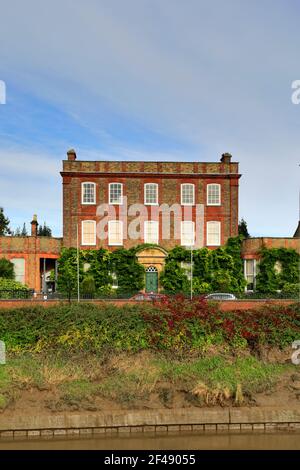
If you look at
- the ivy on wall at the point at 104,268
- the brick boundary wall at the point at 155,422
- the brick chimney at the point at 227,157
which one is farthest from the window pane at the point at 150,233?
the brick boundary wall at the point at 155,422

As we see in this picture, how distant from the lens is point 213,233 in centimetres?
3500

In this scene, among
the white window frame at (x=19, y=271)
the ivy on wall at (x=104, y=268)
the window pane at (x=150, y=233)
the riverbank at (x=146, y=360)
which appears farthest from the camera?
the window pane at (x=150, y=233)

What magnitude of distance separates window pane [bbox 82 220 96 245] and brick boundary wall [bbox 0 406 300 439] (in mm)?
21878

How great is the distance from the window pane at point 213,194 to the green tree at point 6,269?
1431cm

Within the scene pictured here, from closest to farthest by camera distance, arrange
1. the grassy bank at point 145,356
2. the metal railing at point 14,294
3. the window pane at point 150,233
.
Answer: the grassy bank at point 145,356, the metal railing at point 14,294, the window pane at point 150,233

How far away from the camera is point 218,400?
13891 millimetres

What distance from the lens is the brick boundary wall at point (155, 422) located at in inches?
505

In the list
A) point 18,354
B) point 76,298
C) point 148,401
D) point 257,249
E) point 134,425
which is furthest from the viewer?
point 257,249

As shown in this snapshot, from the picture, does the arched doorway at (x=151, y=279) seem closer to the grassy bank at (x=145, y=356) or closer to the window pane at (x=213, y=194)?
the window pane at (x=213, y=194)

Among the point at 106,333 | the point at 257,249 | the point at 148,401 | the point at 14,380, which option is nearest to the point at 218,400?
the point at 148,401

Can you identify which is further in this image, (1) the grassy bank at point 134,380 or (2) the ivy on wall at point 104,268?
(2) the ivy on wall at point 104,268

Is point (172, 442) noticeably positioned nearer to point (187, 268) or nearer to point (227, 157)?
point (187, 268)
